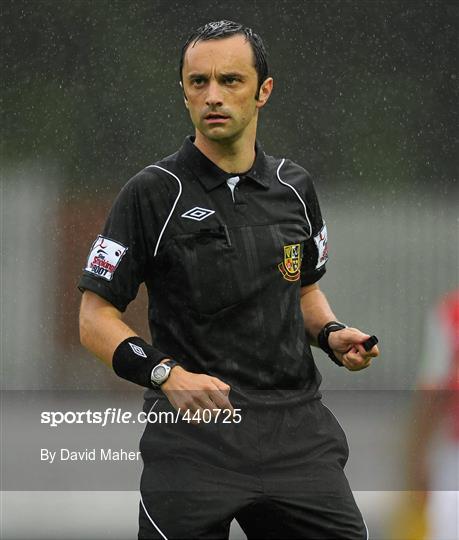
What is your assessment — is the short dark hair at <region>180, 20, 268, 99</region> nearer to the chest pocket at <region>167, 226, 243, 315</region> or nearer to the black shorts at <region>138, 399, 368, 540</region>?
the chest pocket at <region>167, 226, 243, 315</region>

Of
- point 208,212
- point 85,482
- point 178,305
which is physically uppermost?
point 208,212

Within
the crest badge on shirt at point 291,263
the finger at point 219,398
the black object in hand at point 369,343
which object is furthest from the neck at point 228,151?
the finger at point 219,398

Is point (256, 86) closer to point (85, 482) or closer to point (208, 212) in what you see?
point (208, 212)

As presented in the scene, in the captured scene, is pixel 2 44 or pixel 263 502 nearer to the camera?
pixel 263 502

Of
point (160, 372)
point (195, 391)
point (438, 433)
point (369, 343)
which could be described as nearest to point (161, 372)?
point (160, 372)

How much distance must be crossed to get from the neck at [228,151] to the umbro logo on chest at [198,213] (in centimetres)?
12

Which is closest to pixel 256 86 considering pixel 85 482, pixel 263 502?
pixel 263 502

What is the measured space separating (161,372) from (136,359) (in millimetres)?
80

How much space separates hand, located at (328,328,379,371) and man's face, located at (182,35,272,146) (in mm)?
531

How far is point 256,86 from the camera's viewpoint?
2664 millimetres

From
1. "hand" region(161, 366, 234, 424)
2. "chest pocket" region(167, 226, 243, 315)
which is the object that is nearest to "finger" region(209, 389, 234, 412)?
"hand" region(161, 366, 234, 424)

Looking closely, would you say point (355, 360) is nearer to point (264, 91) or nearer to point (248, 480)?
point (248, 480)

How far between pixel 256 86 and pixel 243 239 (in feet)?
1.21

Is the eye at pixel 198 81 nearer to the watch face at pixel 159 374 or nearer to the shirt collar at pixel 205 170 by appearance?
the shirt collar at pixel 205 170
